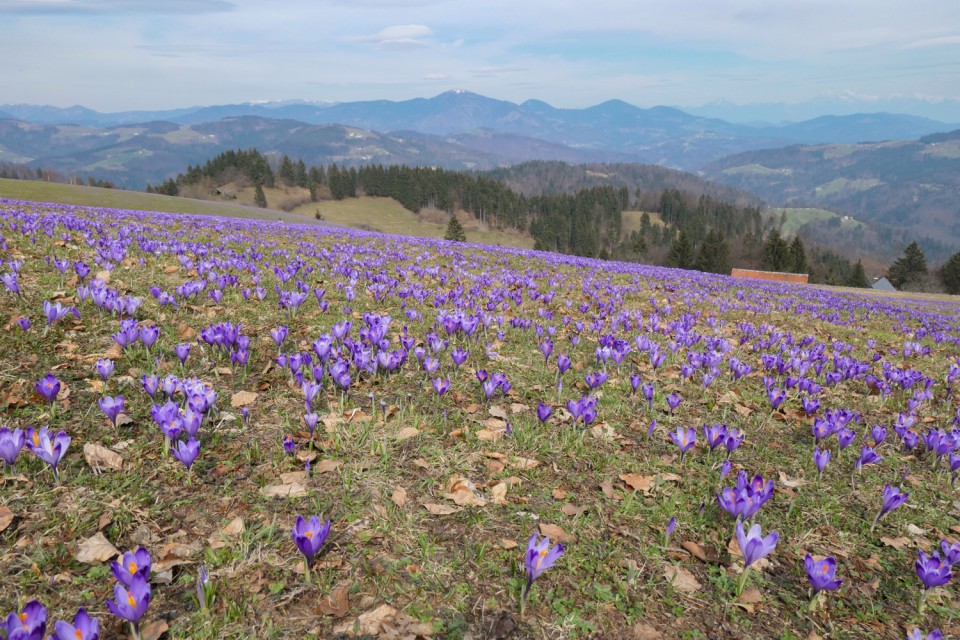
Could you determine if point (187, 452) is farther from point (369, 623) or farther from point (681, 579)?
point (681, 579)

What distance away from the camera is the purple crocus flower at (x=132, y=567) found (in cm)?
210

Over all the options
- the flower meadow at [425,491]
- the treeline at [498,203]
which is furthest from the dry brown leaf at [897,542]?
the treeline at [498,203]

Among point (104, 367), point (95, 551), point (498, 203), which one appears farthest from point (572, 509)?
point (498, 203)

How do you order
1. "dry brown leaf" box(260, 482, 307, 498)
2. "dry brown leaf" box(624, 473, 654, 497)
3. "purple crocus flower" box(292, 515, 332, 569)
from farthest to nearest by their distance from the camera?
"dry brown leaf" box(624, 473, 654, 497), "dry brown leaf" box(260, 482, 307, 498), "purple crocus flower" box(292, 515, 332, 569)

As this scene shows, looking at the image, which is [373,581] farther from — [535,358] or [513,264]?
[513,264]

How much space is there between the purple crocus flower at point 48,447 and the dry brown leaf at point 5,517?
0.84 ft

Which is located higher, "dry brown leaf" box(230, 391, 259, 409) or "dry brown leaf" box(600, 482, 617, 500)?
"dry brown leaf" box(230, 391, 259, 409)

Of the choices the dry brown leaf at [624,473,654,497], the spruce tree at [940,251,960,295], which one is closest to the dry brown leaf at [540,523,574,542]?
the dry brown leaf at [624,473,654,497]

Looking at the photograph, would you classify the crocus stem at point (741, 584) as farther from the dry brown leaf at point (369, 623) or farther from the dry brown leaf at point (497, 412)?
the dry brown leaf at point (497, 412)

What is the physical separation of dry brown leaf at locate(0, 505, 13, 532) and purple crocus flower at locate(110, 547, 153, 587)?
0.97 metres

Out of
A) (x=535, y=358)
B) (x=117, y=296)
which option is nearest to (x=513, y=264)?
(x=535, y=358)

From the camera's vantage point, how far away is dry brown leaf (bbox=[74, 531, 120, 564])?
2594 mm

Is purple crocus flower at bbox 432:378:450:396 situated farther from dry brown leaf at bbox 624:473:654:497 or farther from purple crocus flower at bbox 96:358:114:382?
purple crocus flower at bbox 96:358:114:382

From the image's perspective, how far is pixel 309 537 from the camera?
2.63 metres
